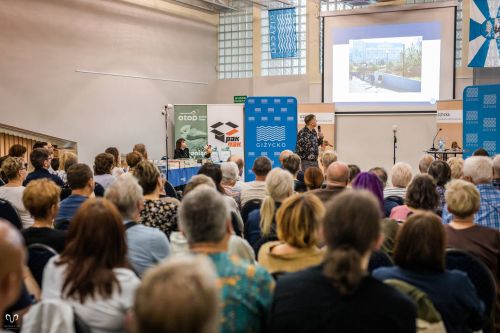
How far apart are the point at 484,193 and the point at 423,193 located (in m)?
0.72

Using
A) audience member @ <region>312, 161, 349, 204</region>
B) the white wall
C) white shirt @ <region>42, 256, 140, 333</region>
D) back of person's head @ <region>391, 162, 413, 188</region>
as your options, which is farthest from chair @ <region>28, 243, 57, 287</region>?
the white wall

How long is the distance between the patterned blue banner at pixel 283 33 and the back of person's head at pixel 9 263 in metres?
14.6

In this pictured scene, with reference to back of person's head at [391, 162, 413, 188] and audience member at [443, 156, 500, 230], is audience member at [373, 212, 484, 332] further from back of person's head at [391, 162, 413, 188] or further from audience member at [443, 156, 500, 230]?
back of person's head at [391, 162, 413, 188]

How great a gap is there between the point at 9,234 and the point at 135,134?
1281 cm

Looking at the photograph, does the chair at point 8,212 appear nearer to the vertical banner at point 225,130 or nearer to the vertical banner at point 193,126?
the vertical banner at point 225,130

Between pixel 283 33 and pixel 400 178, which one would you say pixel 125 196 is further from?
pixel 283 33

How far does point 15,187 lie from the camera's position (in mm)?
4762

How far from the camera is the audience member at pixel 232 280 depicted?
1843 millimetres

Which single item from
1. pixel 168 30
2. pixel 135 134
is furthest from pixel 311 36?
pixel 135 134

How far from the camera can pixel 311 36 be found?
1533cm

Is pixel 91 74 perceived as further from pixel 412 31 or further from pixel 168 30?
pixel 412 31

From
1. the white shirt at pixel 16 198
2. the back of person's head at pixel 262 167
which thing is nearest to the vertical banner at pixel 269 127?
the back of person's head at pixel 262 167

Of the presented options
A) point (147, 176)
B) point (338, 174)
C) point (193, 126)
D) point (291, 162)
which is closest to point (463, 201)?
point (338, 174)

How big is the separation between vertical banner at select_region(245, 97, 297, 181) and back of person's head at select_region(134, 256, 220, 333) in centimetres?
971
